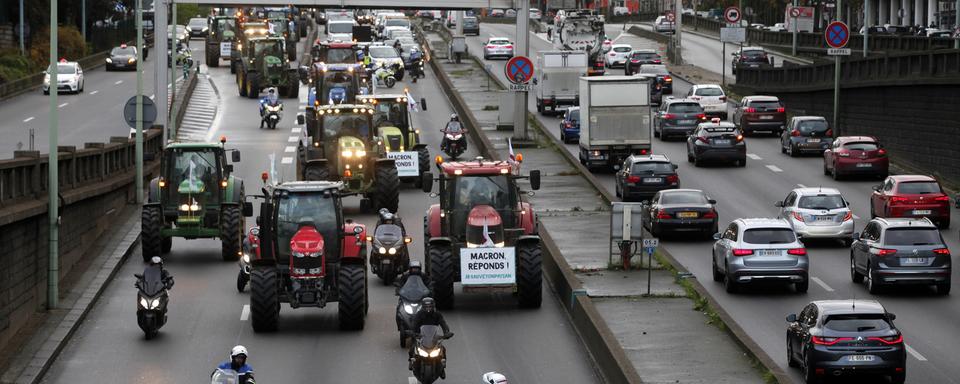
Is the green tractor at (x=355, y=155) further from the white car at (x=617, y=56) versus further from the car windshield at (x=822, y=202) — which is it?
the white car at (x=617, y=56)

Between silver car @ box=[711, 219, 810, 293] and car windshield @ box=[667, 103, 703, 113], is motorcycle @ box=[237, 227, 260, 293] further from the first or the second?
car windshield @ box=[667, 103, 703, 113]

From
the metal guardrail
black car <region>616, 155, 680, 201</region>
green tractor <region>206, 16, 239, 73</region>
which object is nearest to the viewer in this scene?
black car <region>616, 155, 680, 201</region>

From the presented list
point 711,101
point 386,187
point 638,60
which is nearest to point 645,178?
point 386,187

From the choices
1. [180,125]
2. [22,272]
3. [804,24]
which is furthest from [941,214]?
[804,24]

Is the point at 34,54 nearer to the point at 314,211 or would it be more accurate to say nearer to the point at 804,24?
the point at 804,24

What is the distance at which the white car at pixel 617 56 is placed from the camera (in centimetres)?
9738

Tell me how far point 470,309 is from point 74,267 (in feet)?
30.2

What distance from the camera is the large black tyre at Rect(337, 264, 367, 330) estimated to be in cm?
2828

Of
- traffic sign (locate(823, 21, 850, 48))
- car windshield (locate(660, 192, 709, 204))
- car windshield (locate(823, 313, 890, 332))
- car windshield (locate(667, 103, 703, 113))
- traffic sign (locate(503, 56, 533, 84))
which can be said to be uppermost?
traffic sign (locate(823, 21, 850, 48))

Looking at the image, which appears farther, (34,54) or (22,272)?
(34,54)

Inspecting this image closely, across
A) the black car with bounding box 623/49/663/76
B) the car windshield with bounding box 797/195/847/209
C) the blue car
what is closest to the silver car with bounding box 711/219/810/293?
the car windshield with bounding box 797/195/847/209

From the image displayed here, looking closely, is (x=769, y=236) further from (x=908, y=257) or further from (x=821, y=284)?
(x=908, y=257)

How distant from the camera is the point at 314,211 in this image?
28844 mm

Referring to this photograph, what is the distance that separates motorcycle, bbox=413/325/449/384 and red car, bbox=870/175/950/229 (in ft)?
66.3
